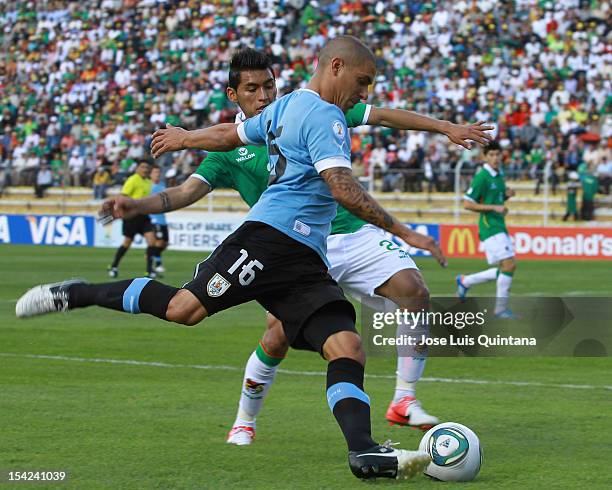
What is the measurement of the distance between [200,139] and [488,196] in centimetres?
980

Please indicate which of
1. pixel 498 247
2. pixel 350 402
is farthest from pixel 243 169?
pixel 498 247

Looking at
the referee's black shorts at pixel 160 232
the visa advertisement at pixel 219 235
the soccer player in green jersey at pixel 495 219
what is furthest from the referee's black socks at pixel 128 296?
the visa advertisement at pixel 219 235

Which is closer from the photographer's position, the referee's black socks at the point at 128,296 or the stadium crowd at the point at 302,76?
the referee's black socks at the point at 128,296

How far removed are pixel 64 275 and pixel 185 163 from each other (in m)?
11.7

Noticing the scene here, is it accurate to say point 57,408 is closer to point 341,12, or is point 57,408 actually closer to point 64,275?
point 64,275

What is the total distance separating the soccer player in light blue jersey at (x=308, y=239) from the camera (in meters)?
5.77

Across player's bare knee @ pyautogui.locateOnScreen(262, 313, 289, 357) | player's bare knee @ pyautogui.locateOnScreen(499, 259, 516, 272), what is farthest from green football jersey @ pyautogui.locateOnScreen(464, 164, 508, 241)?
player's bare knee @ pyautogui.locateOnScreen(262, 313, 289, 357)

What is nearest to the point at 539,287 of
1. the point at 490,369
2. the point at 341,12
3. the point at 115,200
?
the point at 490,369

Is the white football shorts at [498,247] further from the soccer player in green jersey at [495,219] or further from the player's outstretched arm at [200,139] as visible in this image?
the player's outstretched arm at [200,139]

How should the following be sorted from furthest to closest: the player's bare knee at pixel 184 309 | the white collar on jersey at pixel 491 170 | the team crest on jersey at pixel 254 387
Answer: the white collar on jersey at pixel 491 170 < the team crest on jersey at pixel 254 387 < the player's bare knee at pixel 184 309

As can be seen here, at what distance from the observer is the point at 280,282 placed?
20.0 ft

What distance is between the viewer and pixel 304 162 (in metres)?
5.98

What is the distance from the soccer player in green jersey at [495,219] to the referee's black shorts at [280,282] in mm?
9779

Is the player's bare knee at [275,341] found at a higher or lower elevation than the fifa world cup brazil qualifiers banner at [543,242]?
higher
